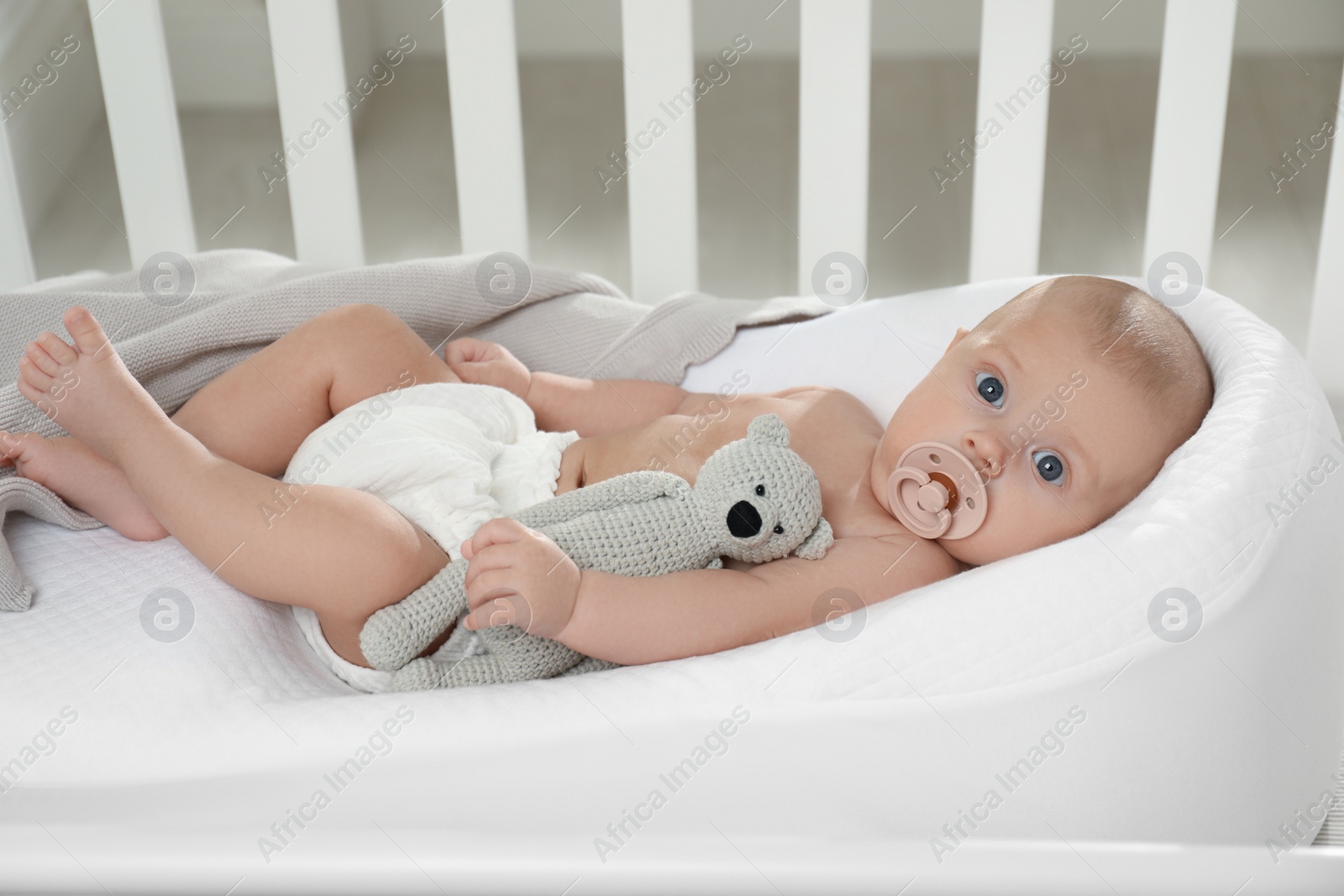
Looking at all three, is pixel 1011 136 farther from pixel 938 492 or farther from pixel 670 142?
pixel 938 492

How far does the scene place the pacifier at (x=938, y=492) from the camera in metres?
0.83

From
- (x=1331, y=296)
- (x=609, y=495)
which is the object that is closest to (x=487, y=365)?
(x=609, y=495)

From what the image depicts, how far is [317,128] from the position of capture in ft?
4.33

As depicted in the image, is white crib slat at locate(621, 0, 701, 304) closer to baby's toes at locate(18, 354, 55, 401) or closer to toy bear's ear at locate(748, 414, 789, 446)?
toy bear's ear at locate(748, 414, 789, 446)

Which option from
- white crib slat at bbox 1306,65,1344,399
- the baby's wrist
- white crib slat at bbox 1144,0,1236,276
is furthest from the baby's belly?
white crib slat at bbox 1306,65,1344,399

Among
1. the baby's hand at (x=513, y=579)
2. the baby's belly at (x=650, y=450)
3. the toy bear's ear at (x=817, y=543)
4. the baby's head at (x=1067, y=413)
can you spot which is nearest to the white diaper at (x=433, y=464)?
the baby's belly at (x=650, y=450)

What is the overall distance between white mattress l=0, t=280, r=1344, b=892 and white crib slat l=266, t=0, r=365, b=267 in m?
0.74

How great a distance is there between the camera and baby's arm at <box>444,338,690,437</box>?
1096mm

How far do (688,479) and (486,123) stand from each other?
61cm

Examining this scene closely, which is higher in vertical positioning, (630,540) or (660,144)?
(660,144)

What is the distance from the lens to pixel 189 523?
2.64 ft

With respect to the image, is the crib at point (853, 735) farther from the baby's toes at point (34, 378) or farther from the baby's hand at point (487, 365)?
the baby's toes at point (34, 378)

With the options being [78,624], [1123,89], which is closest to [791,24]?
[1123,89]

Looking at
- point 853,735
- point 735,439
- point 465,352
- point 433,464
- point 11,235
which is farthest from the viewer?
point 11,235
